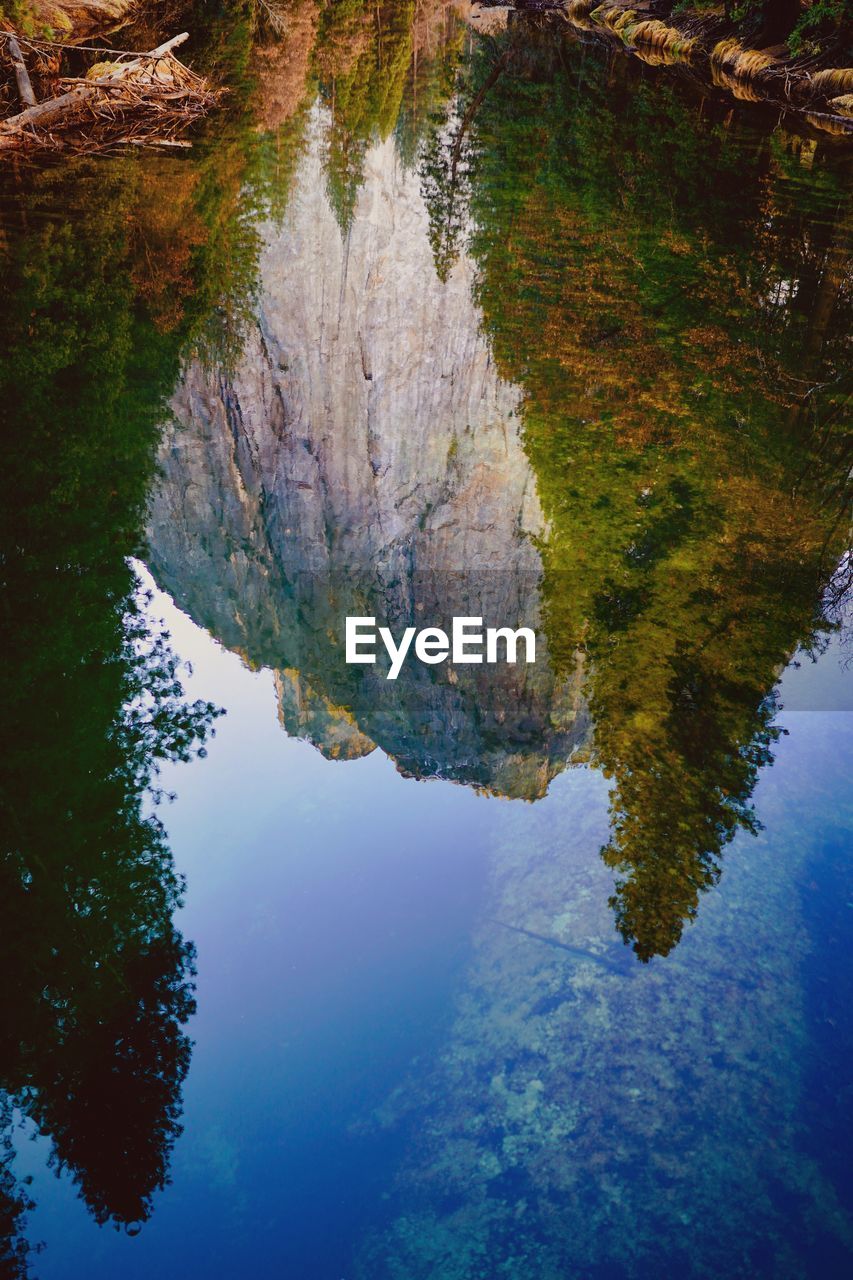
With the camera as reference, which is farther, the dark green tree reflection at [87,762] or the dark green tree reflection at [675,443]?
the dark green tree reflection at [675,443]

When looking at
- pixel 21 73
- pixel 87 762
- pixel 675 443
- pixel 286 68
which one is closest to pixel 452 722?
pixel 87 762

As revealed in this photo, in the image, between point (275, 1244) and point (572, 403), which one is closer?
point (275, 1244)

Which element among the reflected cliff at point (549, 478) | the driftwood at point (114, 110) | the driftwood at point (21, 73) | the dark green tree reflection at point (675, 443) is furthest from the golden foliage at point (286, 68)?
the reflected cliff at point (549, 478)

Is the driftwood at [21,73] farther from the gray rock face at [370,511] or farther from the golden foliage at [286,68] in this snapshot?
the gray rock face at [370,511]

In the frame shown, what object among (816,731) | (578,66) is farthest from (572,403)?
(578,66)

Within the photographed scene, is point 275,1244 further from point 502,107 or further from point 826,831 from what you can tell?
point 502,107

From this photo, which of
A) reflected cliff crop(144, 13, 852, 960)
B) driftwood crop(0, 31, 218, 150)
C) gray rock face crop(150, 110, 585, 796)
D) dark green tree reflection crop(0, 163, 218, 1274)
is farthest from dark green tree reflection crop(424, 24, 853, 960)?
driftwood crop(0, 31, 218, 150)
